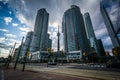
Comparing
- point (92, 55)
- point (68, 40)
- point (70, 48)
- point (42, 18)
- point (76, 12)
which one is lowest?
point (92, 55)

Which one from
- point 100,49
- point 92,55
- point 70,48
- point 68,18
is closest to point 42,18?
point 68,18

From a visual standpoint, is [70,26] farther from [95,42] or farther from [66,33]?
[95,42]

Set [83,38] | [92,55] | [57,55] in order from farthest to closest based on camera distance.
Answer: [83,38] → [57,55] → [92,55]

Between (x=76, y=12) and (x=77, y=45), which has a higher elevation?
(x=76, y=12)

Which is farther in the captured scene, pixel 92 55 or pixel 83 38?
pixel 83 38

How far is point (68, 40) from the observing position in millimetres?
152875

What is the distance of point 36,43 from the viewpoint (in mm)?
125938

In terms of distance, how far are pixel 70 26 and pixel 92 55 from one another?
8024cm

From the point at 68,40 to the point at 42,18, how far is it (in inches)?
2839

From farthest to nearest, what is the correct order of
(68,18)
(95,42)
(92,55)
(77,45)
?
(95,42) → (68,18) → (77,45) → (92,55)

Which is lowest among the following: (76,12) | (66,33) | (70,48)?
(70,48)

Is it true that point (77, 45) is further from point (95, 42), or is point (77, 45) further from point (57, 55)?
point (95, 42)

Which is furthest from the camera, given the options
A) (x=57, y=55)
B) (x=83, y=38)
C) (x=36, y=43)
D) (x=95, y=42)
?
(x=95, y=42)

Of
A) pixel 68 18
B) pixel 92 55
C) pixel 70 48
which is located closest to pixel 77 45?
pixel 70 48
